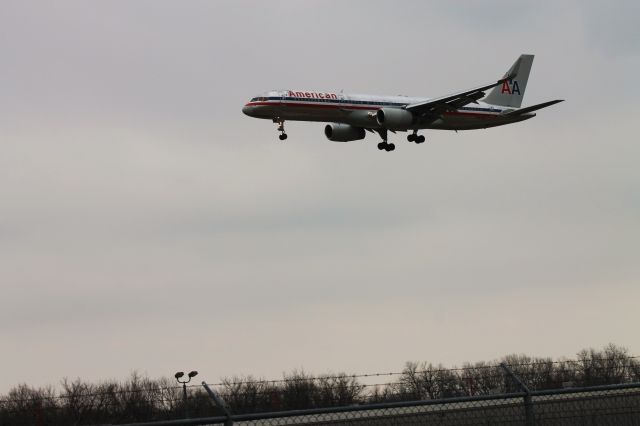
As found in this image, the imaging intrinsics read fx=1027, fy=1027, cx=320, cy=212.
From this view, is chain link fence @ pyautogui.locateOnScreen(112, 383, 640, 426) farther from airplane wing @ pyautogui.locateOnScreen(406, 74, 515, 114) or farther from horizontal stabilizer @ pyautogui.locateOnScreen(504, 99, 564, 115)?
horizontal stabilizer @ pyautogui.locateOnScreen(504, 99, 564, 115)

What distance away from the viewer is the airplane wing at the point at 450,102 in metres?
58.8

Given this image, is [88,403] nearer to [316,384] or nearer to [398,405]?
[316,384]

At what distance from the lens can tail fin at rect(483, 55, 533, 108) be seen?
7338cm

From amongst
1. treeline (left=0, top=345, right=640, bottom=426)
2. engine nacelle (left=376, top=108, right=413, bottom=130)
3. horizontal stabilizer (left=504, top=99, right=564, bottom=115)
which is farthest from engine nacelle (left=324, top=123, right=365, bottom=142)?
treeline (left=0, top=345, right=640, bottom=426)

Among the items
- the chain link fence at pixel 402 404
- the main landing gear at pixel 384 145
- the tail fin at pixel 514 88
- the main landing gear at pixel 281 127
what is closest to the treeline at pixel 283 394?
the chain link fence at pixel 402 404

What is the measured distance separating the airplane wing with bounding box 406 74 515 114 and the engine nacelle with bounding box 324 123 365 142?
3504 millimetres

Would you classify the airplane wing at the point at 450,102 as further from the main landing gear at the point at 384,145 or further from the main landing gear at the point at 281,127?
the main landing gear at the point at 281,127

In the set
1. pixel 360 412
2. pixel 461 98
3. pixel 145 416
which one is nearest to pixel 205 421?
pixel 360 412

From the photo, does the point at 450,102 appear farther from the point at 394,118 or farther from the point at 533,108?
the point at 533,108

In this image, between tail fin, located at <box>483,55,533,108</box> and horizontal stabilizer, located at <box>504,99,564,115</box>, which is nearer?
horizontal stabilizer, located at <box>504,99,564,115</box>

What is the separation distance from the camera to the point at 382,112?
194 feet

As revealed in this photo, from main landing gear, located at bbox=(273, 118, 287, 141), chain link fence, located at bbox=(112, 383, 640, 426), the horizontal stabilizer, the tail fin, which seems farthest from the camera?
the tail fin

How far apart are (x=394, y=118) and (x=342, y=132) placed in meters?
4.31

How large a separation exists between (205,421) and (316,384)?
6890mm
